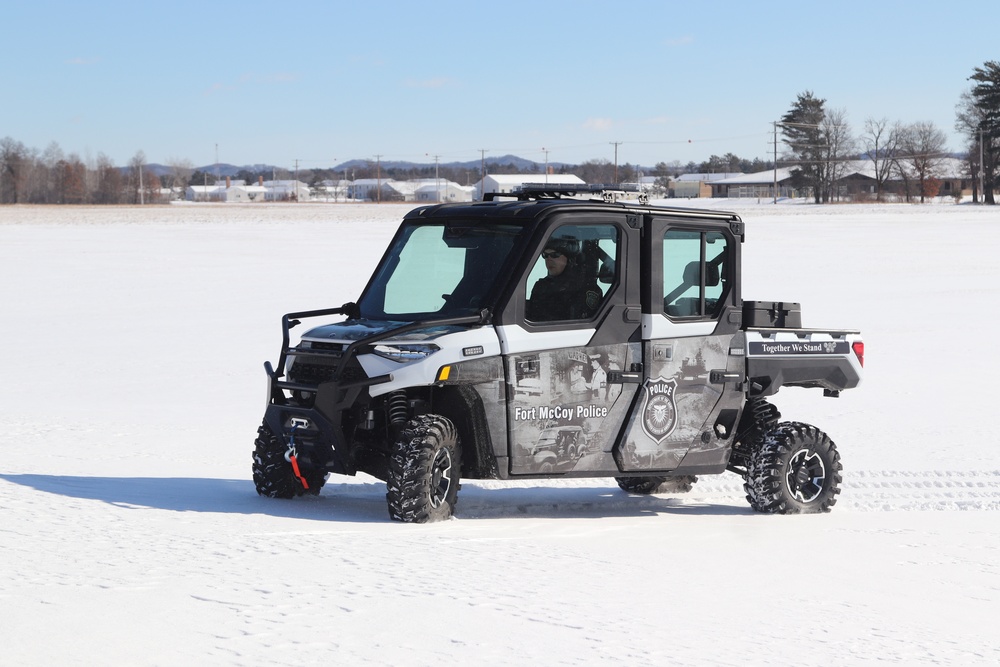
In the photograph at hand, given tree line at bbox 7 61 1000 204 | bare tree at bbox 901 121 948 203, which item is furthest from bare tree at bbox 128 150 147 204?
bare tree at bbox 901 121 948 203

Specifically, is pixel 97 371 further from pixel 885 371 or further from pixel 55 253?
pixel 55 253

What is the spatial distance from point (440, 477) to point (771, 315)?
2721mm

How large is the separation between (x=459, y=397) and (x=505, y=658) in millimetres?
2804

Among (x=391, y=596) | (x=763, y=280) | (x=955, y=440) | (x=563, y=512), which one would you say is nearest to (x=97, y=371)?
(x=563, y=512)

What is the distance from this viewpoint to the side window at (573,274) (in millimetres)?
7602

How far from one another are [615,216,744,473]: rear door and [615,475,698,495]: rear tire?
92cm

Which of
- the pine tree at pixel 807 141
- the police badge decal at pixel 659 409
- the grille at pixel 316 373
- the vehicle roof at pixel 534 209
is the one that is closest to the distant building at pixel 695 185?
the pine tree at pixel 807 141

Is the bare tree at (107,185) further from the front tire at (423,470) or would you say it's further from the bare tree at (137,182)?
the front tire at (423,470)

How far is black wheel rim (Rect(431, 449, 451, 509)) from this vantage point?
731 cm

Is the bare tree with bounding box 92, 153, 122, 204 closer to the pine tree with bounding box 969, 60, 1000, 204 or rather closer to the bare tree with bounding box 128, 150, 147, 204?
the bare tree with bounding box 128, 150, 147, 204

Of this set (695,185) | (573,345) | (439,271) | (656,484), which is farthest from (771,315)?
(695,185)

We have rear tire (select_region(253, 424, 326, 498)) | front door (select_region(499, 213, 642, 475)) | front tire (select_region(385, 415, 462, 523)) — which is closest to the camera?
front tire (select_region(385, 415, 462, 523))

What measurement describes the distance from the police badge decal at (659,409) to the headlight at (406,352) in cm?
153

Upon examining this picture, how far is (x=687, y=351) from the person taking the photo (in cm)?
818
